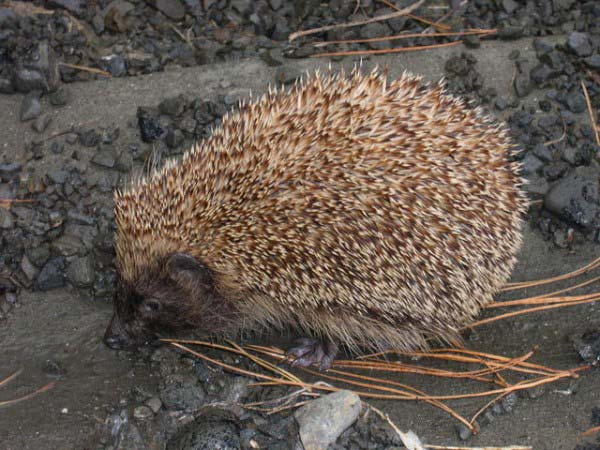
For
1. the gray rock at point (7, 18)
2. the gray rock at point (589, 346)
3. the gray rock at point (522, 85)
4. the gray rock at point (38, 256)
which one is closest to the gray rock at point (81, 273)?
the gray rock at point (38, 256)

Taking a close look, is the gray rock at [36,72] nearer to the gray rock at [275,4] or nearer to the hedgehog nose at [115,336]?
the gray rock at [275,4]

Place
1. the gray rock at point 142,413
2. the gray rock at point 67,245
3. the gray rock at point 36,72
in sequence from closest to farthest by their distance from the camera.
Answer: the gray rock at point 142,413
the gray rock at point 67,245
the gray rock at point 36,72

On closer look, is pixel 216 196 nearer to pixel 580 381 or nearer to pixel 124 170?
pixel 124 170

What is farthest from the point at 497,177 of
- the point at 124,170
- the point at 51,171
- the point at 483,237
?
the point at 51,171

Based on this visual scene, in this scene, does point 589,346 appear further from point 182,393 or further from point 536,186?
point 182,393

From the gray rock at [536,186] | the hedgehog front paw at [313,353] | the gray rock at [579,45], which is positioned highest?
the gray rock at [579,45]

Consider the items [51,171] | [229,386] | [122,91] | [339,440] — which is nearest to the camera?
[339,440]
